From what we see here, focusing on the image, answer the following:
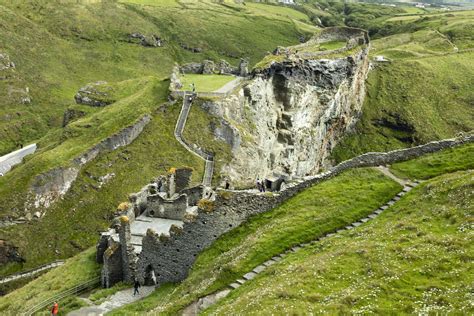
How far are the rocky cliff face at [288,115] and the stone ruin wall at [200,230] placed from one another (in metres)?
39.3

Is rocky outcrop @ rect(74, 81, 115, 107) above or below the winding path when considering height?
above

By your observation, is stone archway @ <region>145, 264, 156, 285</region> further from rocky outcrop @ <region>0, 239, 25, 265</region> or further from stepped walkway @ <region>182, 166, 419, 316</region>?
rocky outcrop @ <region>0, 239, 25, 265</region>

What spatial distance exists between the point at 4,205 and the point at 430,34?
572 feet

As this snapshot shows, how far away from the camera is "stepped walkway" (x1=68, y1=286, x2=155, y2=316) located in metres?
36.2

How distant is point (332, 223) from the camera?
1276 inches

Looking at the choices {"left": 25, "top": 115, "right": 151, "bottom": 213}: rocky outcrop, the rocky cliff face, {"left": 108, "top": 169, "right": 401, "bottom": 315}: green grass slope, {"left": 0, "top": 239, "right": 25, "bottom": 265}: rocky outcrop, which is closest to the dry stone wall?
the rocky cliff face

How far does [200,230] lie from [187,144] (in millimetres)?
46051

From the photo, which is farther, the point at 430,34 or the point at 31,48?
the point at 430,34

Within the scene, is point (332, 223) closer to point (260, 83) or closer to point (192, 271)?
point (192, 271)

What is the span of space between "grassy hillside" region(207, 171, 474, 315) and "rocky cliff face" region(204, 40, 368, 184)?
4835 cm

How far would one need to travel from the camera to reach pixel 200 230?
3634cm

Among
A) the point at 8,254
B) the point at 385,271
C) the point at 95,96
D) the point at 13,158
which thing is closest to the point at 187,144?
the point at 8,254

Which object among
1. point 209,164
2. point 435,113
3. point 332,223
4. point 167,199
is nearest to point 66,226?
point 209,164

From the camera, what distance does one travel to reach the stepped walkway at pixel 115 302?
119 ft
